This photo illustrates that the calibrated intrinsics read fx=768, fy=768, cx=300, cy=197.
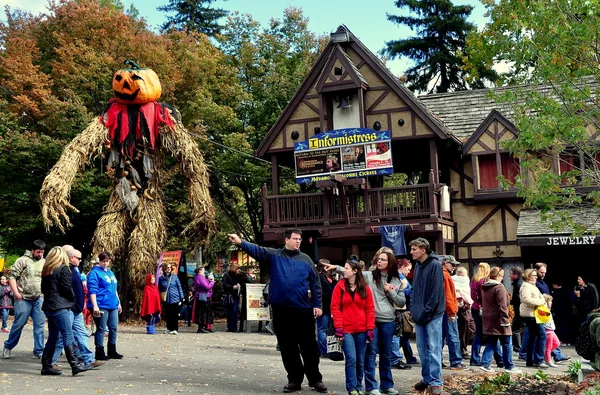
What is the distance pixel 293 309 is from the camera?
10023 millimetres

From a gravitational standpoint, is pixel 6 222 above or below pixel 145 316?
above

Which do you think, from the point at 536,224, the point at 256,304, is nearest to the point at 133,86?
the point at 256,304

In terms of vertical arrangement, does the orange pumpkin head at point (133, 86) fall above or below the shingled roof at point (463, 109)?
below

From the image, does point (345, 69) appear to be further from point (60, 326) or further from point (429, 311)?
point (429, 311)

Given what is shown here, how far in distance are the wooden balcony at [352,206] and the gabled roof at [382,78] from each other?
193 centimetres

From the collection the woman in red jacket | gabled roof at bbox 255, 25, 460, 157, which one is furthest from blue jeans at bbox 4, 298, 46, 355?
gabled roof at bbox 255, 25, 460, 157

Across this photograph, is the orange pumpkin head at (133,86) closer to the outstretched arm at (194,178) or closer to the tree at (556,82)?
the outstretched arm at (194,178)

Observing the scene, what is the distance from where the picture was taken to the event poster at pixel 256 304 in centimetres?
2148

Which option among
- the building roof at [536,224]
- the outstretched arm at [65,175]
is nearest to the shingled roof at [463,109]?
the building roof at [536,224]

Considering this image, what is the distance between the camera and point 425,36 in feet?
145

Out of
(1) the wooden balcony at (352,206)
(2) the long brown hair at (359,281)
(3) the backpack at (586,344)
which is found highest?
(1) the wooden balcony at (352,206)

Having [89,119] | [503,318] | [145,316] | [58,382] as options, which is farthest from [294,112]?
[58,382]

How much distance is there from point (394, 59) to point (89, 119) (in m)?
22.8

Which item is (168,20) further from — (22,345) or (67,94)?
(22,345)
